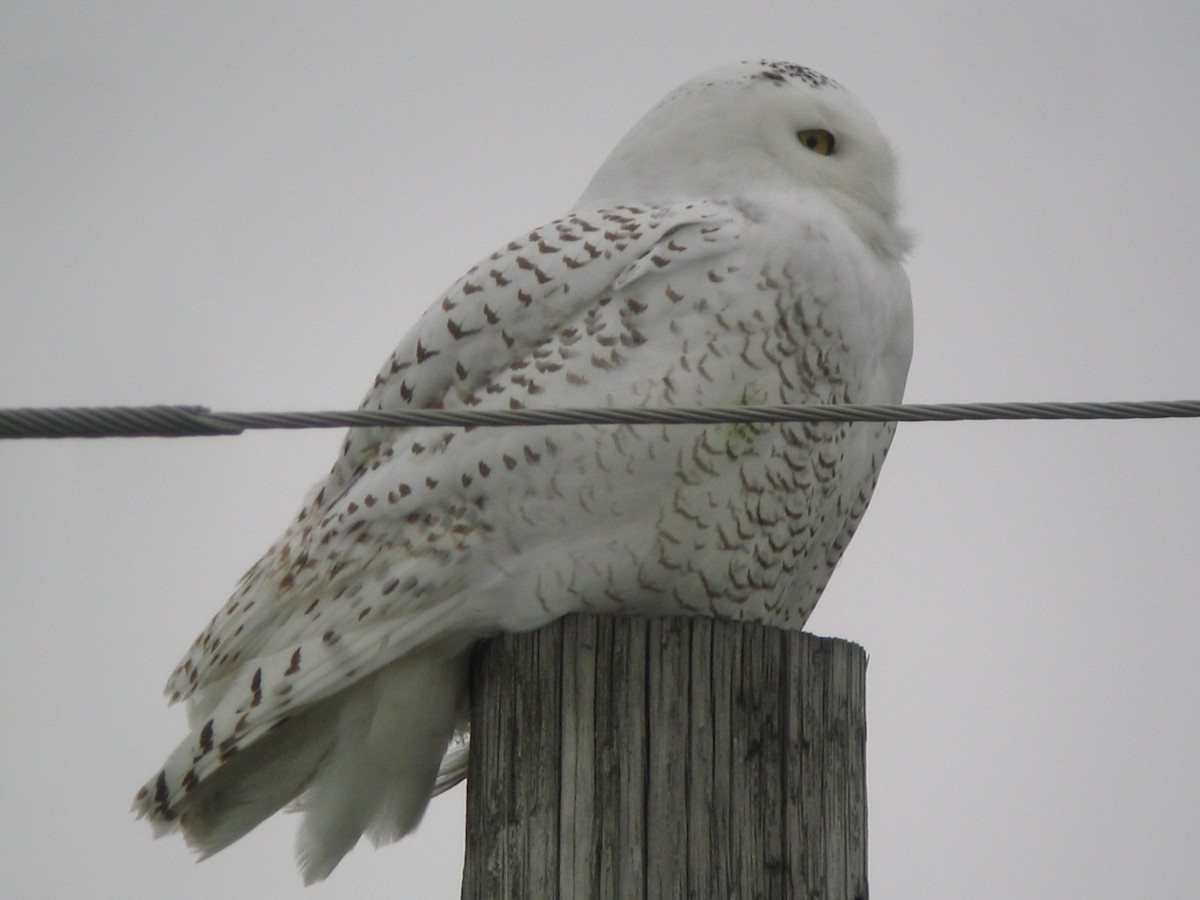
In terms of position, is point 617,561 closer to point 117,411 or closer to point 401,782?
point 401,782

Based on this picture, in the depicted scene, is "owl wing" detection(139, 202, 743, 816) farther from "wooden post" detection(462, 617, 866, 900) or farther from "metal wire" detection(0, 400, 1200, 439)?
"metal wire" detection(0, 400, 1200, 439)

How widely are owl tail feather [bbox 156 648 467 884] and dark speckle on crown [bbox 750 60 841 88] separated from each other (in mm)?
1395

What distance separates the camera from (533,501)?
3.03 metres

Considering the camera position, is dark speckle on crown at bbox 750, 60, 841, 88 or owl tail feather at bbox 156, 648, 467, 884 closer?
owl tail feather at bbox 156, 648, 467, 884

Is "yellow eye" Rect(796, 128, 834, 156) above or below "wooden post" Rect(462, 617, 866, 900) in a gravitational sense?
above

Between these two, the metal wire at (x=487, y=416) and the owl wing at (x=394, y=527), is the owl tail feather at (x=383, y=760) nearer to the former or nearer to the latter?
the owl wing at (x=394, y=527)

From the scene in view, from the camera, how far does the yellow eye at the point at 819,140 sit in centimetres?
354

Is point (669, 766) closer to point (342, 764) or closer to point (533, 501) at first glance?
point (533, 501)

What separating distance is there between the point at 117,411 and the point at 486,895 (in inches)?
36.9

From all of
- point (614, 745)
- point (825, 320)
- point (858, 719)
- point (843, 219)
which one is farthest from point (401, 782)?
point (843, 219)

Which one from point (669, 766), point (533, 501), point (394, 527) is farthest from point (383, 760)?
point (669, 766)

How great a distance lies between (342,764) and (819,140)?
1.60m

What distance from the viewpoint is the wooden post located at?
254cm

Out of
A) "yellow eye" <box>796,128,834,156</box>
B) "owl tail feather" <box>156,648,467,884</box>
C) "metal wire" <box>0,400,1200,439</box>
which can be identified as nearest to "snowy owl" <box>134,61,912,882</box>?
"owl tail feather" <box>156,648,467,884</box>
